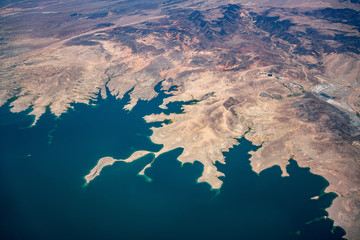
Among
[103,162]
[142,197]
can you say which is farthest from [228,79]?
[142,197]

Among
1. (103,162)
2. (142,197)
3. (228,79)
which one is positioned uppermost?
(228,79)

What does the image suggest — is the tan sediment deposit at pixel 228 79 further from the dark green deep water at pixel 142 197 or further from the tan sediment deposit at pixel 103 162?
the dark green deep water at pixel 142 197

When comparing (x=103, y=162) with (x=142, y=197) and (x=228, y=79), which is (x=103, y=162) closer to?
(x=142, y=197)

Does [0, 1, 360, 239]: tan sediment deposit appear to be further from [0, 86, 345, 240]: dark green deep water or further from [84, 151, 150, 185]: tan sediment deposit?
[0, 86, 345, 240]: dark green deep water

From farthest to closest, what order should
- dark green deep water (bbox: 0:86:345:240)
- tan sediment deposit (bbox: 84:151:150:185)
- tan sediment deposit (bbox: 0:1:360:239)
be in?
tan sediment deposit (bbox: 0:1:360:239) → tan sediment deposit (bbox: 84:151:150:185) → dark green deep water (bbox: 0:86:345:240)

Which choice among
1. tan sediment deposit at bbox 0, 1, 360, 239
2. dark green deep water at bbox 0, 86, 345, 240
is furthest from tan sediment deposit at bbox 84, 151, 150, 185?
dark green deep water at bbox 0, 86, 345, 240

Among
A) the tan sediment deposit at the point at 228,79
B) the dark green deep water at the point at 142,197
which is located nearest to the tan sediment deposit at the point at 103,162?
the tan sediment deposit at the point at 228,79

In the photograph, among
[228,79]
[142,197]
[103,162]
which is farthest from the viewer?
[228,79]
